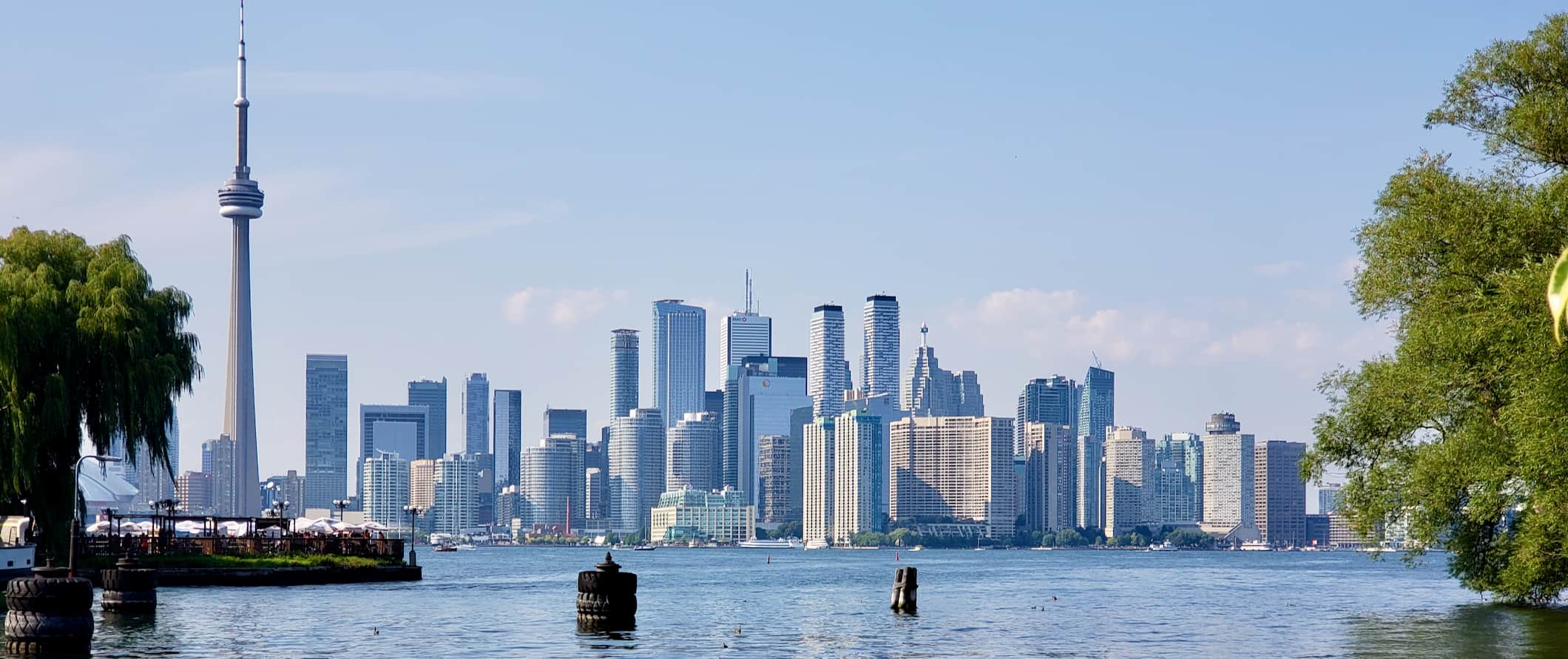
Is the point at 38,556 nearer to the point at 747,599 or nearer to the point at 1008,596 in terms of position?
the point at 747,599

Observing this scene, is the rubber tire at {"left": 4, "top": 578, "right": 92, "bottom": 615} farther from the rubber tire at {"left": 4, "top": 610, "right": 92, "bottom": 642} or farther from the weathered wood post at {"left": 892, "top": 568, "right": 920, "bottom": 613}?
the weathered wood post at {"left": 892, "top": 568, "right": 920, "bottom": 613}

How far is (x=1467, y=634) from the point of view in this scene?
5412 cm

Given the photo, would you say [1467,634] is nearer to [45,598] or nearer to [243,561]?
[45,598]

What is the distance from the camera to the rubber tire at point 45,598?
45344 millimetres

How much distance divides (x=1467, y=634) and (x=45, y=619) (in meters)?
39.0

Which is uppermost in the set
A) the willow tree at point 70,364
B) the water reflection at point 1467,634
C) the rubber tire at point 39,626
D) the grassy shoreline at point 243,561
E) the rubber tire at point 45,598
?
the willow tree at point 70,364

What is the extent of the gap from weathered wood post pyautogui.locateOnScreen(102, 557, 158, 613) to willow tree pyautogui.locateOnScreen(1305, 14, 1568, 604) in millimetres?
37926

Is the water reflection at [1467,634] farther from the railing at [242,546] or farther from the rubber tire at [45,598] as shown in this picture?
the railing at [242,546]

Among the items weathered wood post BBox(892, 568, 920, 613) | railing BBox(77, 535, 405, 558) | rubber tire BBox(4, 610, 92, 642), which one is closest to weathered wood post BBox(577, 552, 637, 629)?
weathered wood post BBox(892, 568, 920, 613)

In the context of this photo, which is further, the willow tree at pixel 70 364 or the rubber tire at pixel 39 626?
the willow tree at pixel 70 364

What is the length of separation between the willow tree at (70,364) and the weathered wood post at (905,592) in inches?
1155

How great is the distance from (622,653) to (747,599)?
44.4m

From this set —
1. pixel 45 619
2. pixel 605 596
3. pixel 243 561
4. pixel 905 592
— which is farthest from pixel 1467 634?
pixel 243 561

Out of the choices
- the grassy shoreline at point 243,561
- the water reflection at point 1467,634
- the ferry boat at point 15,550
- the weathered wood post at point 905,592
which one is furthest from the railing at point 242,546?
the water reflection at point 1467,634
